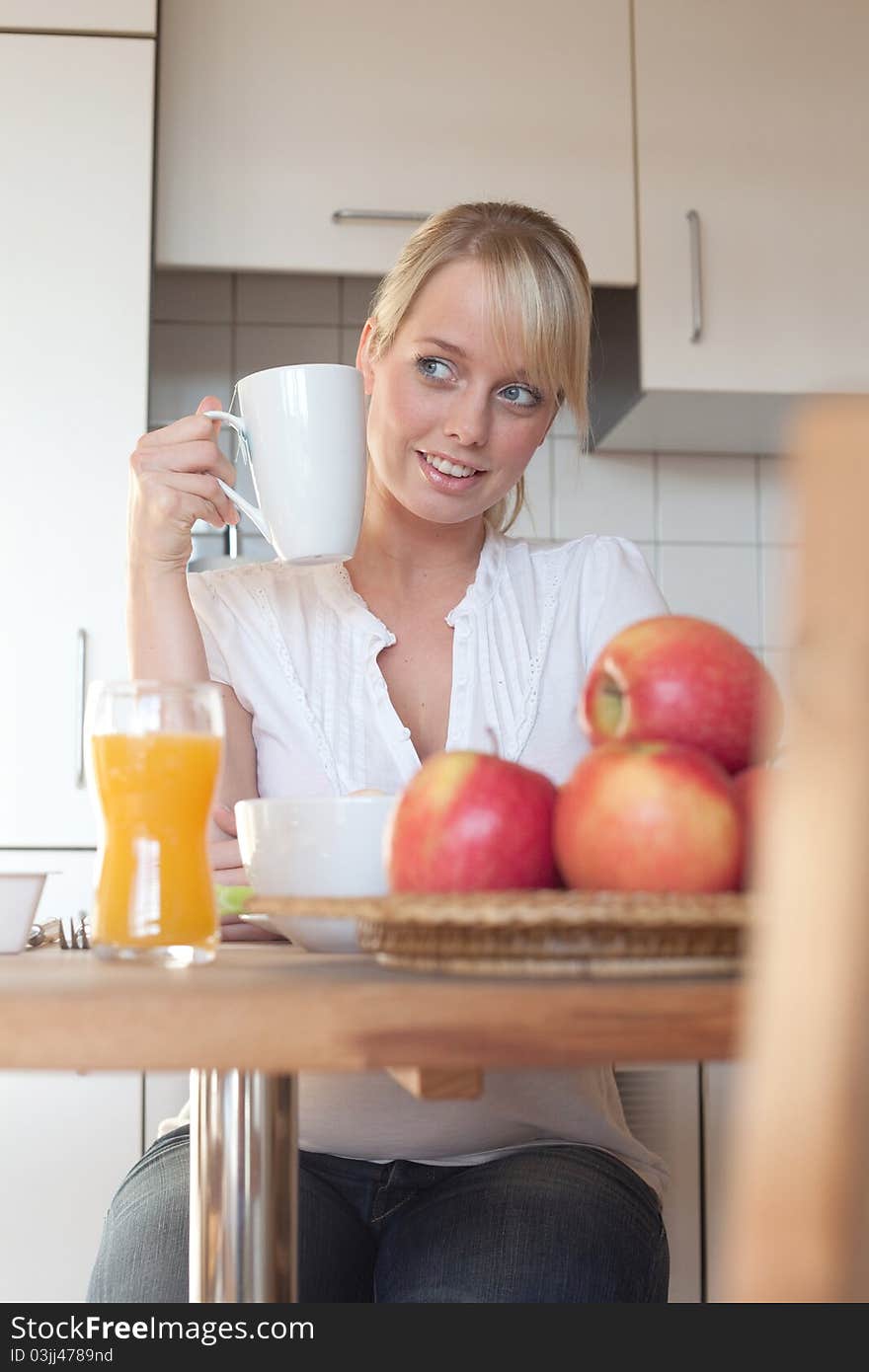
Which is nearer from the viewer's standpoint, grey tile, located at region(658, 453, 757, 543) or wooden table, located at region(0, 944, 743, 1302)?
wooden table, located at region(0, 944, 743, 1302)

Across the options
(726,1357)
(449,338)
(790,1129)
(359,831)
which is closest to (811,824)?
(790,1129)

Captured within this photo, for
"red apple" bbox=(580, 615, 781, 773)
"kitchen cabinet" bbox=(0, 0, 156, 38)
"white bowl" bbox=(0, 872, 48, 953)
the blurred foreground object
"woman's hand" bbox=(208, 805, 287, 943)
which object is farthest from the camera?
"kitchen cabinet" bbox=(0, 0, 156, 38)

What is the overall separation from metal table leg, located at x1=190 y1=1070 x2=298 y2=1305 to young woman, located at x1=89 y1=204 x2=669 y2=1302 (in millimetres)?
160

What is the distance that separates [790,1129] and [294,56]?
2155 mm

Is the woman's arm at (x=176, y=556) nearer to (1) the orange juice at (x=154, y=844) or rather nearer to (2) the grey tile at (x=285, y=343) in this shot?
(1) the orange juice at (x=154, y=844)

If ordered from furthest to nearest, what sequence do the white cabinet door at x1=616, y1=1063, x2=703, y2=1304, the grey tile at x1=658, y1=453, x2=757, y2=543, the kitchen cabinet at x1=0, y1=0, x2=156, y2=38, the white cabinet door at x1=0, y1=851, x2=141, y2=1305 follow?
the grey tile at x1=658, y1=453, x2=757, y2=543
the kitchen cabinet at x1=0, y1=0, x2=156, y2=38
the white cabinet door at x1=0, y1=851, x2=141, y2=1305
the white cabinet door at x1=616, y1=1063, x2=703, y2=1304

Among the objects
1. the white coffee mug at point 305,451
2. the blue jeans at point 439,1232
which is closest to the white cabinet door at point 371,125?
the white coffee mug at point 305,451

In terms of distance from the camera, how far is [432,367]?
50.3 inches

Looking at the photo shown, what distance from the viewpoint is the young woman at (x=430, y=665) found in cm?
91

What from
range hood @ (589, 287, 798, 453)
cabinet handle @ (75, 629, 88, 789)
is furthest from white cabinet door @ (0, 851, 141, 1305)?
range hood @ (589, 287, 798, 453)

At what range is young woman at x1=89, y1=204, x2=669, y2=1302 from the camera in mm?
907

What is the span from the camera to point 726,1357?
66 centimetres

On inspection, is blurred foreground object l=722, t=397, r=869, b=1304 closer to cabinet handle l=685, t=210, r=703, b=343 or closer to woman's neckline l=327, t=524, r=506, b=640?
woman's neckline l=327, t=524, r=506, b=640

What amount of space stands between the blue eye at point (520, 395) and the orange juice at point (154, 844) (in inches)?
27.3
